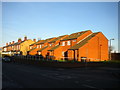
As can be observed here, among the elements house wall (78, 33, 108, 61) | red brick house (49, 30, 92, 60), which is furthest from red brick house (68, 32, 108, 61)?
red brick house (49, 30, 92, 60)

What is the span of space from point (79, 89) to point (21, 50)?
65.2 m

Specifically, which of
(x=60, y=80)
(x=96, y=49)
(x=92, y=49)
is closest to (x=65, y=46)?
(x=92, y=49)

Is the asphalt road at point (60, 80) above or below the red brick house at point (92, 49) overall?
below

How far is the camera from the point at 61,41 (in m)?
46.8

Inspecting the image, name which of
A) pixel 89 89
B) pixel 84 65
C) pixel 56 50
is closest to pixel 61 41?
pixel 56 50

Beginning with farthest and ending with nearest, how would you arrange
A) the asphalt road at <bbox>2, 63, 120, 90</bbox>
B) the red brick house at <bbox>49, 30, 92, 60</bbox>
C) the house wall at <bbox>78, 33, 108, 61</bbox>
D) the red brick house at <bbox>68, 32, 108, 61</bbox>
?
the red brick house at <bbox>49, 30, 92, 60</bbox>, the house wall at <bbox>78, 33, 108, 61</bbox>, the red brick house at <bbox>68, 32, 108, 61</bbox>, the asphalt road at <bbox>2, 63, 120, 90</bbox>

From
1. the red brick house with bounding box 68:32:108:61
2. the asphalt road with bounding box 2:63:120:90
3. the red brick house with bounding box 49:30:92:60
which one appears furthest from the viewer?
the red brick house with bounding box 49:30:92:60

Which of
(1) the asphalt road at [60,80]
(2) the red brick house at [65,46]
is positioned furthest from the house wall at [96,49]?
(1) the asphalt road at [60,80]

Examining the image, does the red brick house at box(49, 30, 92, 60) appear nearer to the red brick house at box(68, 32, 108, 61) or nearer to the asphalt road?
the red brick house at box(68, 32, 108, 61)

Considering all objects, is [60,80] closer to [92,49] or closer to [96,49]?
[92,49]

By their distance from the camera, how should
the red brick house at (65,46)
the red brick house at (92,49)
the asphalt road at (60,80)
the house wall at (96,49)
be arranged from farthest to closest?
the red brick house at (65,46) < the house wall at (96,49) < the red brick house at (92,49) < the asphalt road at (60,80)

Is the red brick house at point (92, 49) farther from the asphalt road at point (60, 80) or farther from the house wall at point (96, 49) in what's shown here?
the asphalt road at point (60, 80)

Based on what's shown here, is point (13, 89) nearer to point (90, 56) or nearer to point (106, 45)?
point (90, 56)

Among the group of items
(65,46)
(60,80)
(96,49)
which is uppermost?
(65,46)
